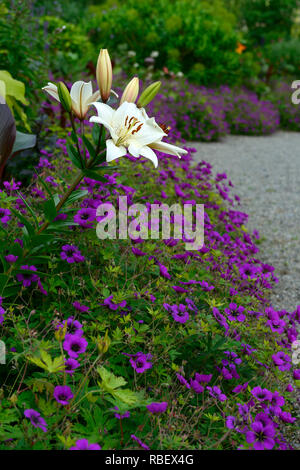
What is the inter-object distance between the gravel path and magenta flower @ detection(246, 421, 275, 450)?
1.61 metres

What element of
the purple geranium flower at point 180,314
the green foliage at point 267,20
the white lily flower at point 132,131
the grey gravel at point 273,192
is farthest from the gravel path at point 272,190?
the green foliage at point 267,20

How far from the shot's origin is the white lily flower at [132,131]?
1344 millimetres

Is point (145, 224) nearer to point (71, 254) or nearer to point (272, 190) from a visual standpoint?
point (71, 254)

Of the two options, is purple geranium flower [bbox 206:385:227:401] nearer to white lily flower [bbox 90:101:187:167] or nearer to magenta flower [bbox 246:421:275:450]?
magenta flower [bbox 246:421:275:450]

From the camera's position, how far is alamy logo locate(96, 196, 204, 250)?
84.4 inches

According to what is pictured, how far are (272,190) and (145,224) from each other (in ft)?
9.85

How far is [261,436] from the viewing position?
4.22ft

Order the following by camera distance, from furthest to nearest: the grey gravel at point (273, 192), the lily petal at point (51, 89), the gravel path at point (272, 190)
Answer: the gravel path at point (272, 190), the grey gravel at point (273, 192), the lily petal at point (51, 89)

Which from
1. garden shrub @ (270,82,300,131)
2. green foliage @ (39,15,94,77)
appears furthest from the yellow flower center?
garden shrub @ (270,82,300,131)

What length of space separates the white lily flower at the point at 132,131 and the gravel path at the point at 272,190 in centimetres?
183

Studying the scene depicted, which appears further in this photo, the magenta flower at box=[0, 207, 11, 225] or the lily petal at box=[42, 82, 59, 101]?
the magenta flower at box=[0, 207, 11, 225]

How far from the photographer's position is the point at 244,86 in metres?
9.70

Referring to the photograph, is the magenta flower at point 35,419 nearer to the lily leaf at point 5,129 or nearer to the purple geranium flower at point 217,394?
the purple geranium flower at point 217,394

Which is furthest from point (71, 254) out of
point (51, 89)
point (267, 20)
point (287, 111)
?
point (267, 20)
